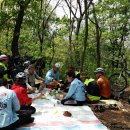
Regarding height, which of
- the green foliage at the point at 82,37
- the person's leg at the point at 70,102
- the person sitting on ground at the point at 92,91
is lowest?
the person's leg at the point at 70,102

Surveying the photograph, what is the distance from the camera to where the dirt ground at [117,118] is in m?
7.78

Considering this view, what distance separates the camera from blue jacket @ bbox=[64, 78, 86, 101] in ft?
31.3

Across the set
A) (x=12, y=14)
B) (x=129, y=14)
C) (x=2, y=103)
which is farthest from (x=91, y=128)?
(x=129, y=14)

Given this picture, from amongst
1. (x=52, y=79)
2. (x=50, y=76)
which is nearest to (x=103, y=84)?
(x=52, y=79)

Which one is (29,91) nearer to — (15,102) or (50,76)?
(50,76)

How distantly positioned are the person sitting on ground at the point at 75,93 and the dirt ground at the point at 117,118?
0.74 m

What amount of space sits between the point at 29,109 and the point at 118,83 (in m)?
5.79

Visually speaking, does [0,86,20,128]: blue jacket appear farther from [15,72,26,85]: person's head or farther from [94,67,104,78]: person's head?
[94,67,104,78]: person's head

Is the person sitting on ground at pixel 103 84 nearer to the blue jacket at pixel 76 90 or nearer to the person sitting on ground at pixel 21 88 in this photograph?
the blue jacket at pixel 76 90

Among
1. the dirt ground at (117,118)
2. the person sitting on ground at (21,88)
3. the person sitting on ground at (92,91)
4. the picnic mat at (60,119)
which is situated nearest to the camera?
the picnic mat at (60,119)

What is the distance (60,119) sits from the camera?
7.84 m

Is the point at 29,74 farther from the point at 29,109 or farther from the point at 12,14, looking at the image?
the point at 12,14

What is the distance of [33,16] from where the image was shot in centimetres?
1830

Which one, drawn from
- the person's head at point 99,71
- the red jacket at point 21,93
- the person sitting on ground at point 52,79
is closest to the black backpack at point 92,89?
the person's head at point 99,71
